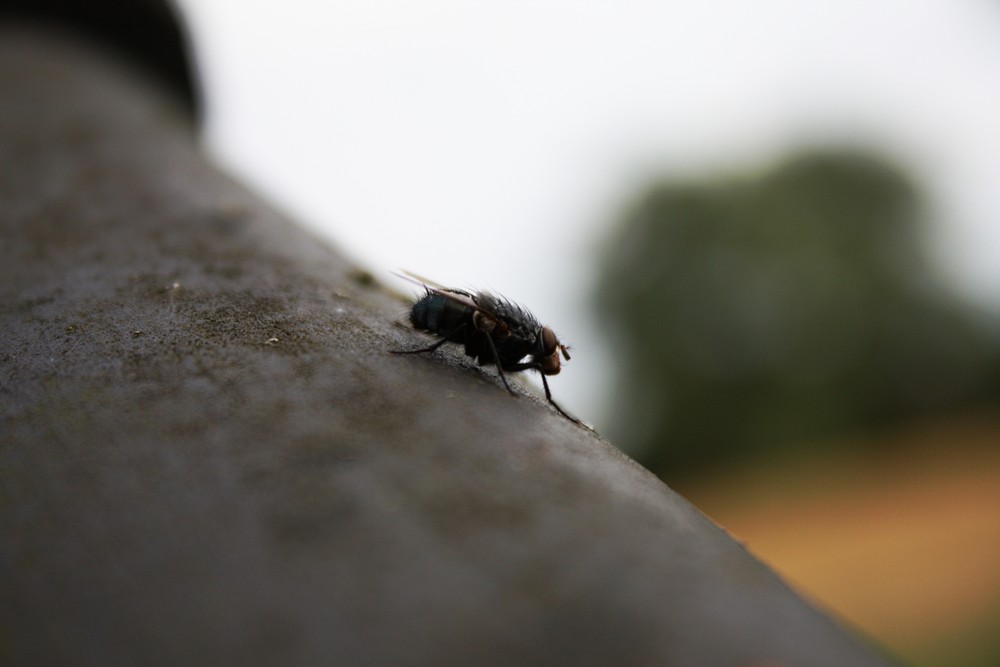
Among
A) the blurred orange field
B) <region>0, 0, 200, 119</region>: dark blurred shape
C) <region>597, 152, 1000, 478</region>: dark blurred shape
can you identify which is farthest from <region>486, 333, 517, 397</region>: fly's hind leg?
<region>597, 152, 1000, 478</region>: dark blurred shape

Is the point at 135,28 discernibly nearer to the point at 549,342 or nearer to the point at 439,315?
the point at 439,315

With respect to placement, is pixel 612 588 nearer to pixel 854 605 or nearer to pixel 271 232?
pixel 271 232

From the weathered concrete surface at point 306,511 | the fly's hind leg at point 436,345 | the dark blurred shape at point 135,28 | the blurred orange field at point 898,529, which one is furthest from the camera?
the blurred orange field at point 898,529

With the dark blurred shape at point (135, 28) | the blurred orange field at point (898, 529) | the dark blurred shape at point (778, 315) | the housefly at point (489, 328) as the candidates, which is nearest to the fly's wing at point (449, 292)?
the housefly at point (489, 328)

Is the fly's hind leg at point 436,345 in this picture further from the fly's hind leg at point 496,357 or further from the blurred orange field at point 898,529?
the blurred orange field at point 898,529

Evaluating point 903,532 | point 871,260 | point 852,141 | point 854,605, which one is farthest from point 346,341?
point 852,141

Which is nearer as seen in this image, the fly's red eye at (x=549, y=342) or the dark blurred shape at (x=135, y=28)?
the fly's red eye at (x=549, y=342)
